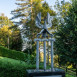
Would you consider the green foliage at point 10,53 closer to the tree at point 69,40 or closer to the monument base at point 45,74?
the tree at point 69,40

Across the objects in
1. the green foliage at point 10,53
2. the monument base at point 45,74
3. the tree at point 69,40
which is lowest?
the green foliage at point 10,53

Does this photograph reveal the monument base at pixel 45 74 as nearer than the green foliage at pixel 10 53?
Yes

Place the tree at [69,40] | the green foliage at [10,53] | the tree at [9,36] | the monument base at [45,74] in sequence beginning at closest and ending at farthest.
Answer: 1. the monument base at [45,74]
2. the tree at [69,40]
3. the green foliage at [10,53]
4. the tree at [9,36]

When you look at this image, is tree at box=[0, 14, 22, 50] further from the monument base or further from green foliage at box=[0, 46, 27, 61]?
the monument base

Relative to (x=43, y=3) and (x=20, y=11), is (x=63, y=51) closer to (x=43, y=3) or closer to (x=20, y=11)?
(x=43, y=3)

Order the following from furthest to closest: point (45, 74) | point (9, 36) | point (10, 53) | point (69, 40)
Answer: point (9, 36) < point (10, 53) < point (69, 40) < point (45, 74)

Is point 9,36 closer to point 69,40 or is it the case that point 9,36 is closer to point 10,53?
point 10,53

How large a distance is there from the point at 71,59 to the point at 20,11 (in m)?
17.4

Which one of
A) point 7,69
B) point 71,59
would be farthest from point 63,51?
point 7,69

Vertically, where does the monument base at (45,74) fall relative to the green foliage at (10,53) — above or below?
above

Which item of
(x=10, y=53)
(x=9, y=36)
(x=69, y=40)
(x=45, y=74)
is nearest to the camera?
(x=45, y=74)

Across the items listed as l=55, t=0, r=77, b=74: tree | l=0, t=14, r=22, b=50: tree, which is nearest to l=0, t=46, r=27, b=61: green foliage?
l=0, t=14, r=22, b=50: tree

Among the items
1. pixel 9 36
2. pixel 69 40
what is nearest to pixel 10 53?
pixel 9 36

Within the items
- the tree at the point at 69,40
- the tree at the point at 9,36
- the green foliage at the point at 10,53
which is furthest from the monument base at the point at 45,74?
the tree at the point at 9,36
